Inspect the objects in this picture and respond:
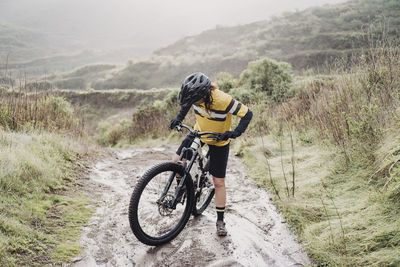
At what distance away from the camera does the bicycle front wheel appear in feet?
8.63

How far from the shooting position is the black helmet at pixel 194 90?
110 inches

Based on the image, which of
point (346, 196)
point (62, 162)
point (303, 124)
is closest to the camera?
point (346, 196)

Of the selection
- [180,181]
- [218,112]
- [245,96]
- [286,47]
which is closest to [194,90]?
[218,112]

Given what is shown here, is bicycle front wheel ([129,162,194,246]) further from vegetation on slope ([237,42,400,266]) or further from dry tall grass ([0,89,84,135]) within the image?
dry tall grass ([0,89,84,135])

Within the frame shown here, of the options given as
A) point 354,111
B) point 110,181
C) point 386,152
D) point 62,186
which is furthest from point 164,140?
point 386,152

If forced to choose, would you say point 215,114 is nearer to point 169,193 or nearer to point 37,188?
point 169,193

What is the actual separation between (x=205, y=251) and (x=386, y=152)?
2.59 m

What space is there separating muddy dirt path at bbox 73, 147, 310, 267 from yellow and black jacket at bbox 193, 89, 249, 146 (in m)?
1.15

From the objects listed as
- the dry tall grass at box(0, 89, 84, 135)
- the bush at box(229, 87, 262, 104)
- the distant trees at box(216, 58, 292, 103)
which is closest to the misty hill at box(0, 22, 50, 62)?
the distant trees at box(216, 58, 292, 103)

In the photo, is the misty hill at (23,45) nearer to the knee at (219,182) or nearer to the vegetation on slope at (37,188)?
the vegetation on slope at (37,188)

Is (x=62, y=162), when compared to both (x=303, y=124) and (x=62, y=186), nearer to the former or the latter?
(x=62, y=186)

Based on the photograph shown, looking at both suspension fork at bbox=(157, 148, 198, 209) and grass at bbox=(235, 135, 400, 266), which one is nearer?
grass at bbox=(235, 135, 400, 266)

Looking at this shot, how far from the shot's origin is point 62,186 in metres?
4.16

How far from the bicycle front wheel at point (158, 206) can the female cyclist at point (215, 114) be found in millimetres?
336
